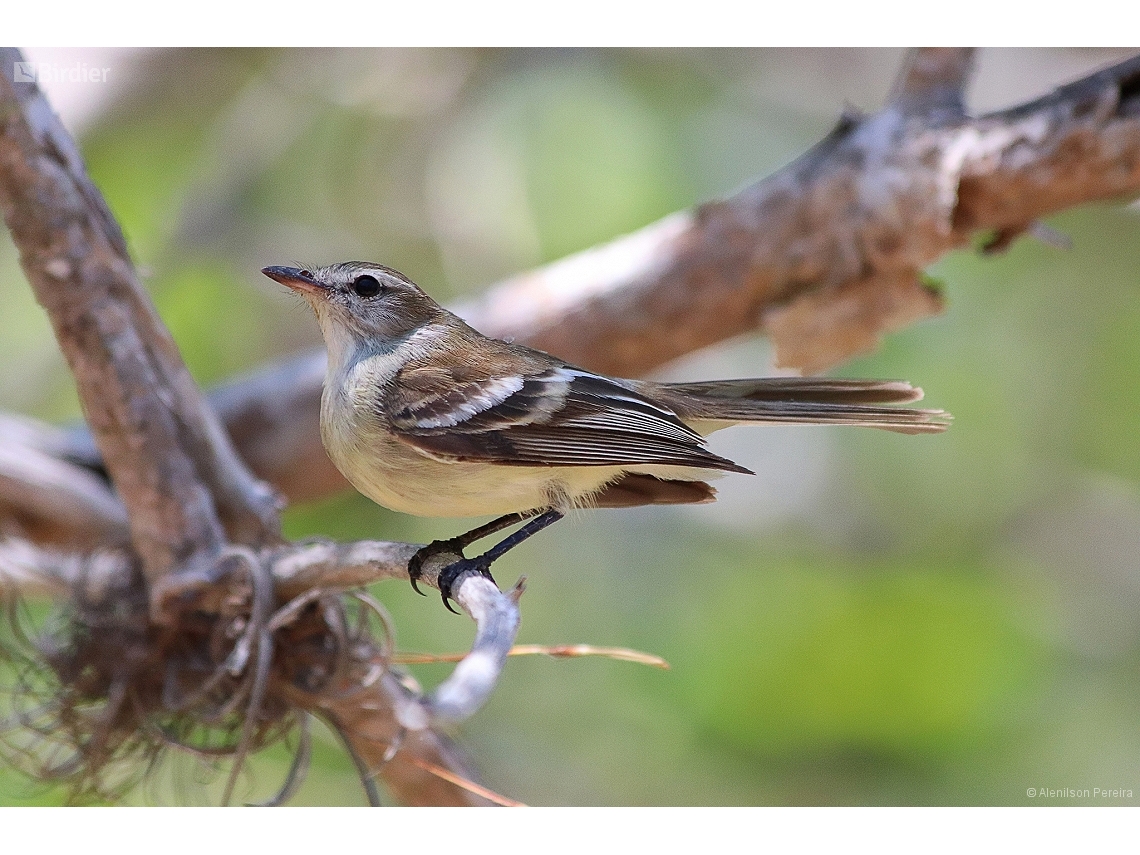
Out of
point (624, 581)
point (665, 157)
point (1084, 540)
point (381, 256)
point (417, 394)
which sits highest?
point (665, 157)

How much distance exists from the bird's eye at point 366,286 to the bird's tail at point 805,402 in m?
0.55

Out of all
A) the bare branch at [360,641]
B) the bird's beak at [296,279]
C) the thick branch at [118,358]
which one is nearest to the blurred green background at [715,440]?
the bare branch at [360,641]

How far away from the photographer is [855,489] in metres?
4.15

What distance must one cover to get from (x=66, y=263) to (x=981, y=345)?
9.86ft

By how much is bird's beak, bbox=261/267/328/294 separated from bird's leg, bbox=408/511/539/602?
492 millimetres

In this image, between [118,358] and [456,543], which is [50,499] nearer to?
[118,358]

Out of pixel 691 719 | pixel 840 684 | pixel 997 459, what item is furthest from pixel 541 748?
pixel 997 459

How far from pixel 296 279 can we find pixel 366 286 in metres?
0.13

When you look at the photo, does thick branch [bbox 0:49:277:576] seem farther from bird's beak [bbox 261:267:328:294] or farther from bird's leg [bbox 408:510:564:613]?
bird's leg [bbox 408:510:564:613]

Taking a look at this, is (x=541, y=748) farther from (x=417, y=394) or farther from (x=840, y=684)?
(x=417, y=394)

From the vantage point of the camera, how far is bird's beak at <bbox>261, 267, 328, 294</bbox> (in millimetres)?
1744

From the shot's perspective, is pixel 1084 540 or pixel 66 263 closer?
pixel 66 263

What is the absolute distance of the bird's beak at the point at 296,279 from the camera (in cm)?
174

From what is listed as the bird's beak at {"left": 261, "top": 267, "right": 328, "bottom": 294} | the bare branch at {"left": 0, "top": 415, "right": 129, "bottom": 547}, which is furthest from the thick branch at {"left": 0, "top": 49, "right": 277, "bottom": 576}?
the bare branch at {"left": 0, "top": 415, "right": 129, "bottom": 547}
